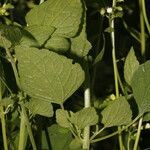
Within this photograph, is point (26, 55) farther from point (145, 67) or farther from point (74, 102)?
point (74, 102)

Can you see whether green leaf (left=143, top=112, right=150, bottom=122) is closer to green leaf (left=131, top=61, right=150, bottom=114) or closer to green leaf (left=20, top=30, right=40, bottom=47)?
green leaf (left=131, top=61, right=150, bottom=114)

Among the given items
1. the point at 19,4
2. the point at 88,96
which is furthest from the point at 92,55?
the point at 19,4

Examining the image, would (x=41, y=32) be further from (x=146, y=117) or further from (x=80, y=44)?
(x=146, y=117)

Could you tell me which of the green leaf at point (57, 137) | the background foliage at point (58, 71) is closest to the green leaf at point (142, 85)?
the background foliage at point (58, 71)

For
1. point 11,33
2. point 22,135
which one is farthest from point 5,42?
point 22,135

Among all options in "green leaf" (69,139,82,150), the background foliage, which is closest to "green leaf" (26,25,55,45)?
the background foliage
